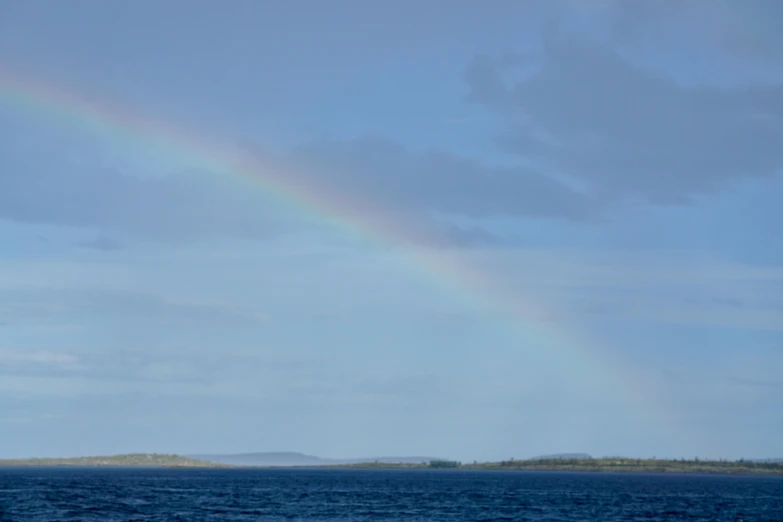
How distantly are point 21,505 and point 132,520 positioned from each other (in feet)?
87.7

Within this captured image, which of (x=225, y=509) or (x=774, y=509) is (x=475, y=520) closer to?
(x=225, y=509)

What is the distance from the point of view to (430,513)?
10219 centimetres

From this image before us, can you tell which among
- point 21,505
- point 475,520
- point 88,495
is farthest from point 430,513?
point 88,495

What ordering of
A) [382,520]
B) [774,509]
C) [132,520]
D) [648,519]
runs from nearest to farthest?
[132,520] < [382,520] < [648,519] < [774,509]

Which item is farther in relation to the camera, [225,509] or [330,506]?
[330,506]

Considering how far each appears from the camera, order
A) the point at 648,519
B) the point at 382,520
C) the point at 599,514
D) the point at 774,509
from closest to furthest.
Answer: the point at 382,520 < the point at 648,519 < the point at 599,514 < the point at 774,509

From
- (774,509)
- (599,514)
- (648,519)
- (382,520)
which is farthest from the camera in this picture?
(774,509)

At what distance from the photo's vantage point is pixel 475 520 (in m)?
93.0

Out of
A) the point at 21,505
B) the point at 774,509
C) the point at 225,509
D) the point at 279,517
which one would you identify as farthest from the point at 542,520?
the point at 21,505

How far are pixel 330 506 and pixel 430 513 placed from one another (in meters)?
16.4

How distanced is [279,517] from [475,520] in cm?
1904

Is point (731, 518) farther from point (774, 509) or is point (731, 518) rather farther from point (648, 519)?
point (774, 509)

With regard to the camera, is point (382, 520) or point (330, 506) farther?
point (330, 506)

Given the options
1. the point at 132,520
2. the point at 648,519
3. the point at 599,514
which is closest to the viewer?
the point at 132,520
